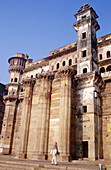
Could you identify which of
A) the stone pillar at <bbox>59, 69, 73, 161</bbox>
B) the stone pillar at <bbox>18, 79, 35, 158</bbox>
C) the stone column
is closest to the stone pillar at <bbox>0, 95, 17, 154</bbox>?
the stone pillar at <bbox>18, 79, 35, 158</bbox>

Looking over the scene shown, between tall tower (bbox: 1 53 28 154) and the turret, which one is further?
the turret

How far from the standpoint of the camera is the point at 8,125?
37.1 metres

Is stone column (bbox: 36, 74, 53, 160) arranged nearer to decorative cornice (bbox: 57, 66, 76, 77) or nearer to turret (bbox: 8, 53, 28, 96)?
decorative cornice (bbox: 57, 66, 76, 77)

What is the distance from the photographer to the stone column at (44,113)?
71.3ft

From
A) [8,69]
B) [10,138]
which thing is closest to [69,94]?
[10,138]

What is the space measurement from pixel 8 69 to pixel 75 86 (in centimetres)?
2231

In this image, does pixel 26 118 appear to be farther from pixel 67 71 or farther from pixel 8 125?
pixel 8 125

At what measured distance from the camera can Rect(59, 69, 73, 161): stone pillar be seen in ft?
66.1

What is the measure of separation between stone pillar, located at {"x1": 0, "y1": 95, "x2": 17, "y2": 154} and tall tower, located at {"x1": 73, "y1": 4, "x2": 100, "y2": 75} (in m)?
17.8

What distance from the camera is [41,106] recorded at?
2397cm

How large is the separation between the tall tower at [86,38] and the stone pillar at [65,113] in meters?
4.23

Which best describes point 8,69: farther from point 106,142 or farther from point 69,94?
point 106,142

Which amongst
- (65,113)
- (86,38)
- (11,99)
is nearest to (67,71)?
(65,113)

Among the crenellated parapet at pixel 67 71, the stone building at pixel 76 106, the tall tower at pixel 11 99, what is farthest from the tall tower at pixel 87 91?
the tall tower at pixel 11 99
